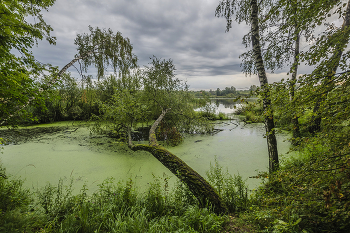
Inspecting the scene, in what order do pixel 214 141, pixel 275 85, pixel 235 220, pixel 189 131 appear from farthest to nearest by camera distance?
1. pixel 189 131
2. pixel 214 141
3. pixel 235 220
4. pixel 275 85

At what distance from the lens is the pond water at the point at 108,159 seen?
3.22m

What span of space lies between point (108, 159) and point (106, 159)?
58mm

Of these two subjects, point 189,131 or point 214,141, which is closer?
point 214,141

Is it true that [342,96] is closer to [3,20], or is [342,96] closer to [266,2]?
[266,2]

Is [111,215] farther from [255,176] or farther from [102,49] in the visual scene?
[102,49]

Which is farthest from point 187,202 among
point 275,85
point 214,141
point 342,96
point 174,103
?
point 174,103

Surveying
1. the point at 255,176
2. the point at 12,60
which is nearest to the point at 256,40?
the point at 255,176

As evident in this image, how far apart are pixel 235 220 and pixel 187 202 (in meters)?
0.75

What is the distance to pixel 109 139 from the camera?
6.29m

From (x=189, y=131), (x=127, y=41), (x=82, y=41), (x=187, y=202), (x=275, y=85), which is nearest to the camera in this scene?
(x=275, y=85)

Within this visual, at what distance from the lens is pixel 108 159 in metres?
4.21

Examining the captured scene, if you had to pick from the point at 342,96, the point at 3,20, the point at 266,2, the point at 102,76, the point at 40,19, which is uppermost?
the point at 40,19

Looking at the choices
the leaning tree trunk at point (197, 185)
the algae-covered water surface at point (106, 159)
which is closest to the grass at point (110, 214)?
the leaning tree trunk at point (197, 185)

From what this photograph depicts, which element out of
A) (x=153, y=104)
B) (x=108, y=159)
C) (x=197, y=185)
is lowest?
(x=108, y=159)
